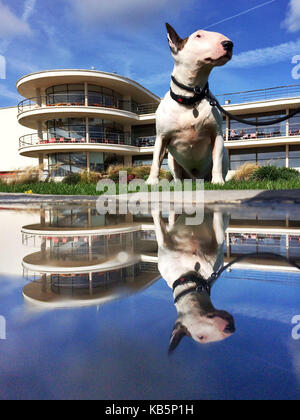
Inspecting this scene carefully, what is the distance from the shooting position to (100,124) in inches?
1050

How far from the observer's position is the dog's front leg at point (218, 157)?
6570mm

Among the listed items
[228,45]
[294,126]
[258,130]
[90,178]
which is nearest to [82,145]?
[90,178]

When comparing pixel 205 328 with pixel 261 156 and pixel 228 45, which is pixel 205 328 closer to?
pixel 228 45

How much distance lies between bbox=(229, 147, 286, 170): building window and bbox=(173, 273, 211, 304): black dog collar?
2682 cm

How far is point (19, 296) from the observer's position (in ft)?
3.90

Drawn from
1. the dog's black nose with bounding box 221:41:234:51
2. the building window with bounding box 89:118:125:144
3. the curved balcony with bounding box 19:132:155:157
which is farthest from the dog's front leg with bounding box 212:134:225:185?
the building window with bounding box 89:118:125:144

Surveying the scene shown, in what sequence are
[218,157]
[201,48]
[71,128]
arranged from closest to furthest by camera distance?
[201,48] → [218,157] → [71,128]

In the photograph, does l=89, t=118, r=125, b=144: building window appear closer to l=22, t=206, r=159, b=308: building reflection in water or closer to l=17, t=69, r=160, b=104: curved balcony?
l=17, t=69, r=160, b=104: curved balcony

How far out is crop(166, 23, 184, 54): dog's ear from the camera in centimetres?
543

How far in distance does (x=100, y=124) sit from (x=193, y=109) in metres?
22.2

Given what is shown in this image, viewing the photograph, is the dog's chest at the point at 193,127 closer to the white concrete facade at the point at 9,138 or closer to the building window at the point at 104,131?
Result: the building window at the point at 104,131

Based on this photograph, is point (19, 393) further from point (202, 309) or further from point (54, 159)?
point (54, 159)
